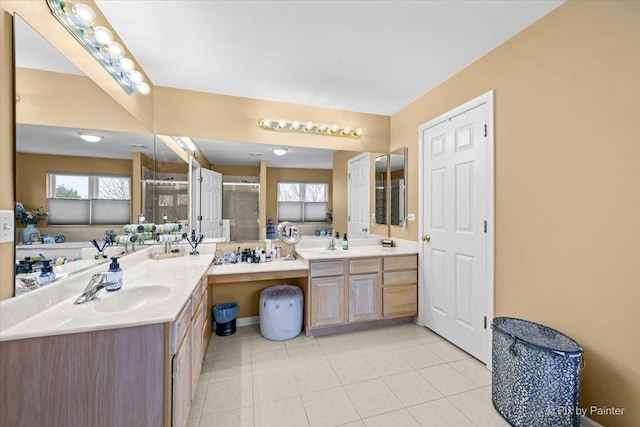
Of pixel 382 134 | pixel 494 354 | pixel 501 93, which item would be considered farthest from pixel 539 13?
pixel 494 354

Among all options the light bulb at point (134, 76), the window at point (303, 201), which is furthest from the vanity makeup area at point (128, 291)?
the window at point (303, 201)

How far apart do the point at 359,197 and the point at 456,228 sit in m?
1.23

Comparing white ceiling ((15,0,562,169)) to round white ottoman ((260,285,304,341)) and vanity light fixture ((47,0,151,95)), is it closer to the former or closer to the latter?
vanity light fixture ((47,0,151,95))

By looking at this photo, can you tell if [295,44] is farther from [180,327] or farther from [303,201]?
[180,327]

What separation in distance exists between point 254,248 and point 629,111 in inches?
113

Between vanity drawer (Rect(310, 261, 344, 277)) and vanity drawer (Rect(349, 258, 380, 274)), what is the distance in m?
0.12

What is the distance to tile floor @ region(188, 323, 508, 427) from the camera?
61.7 inches

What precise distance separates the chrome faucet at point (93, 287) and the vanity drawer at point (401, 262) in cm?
227

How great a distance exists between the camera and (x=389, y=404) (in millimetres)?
1673

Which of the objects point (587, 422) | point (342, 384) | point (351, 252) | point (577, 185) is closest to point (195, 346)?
point (342, 384)

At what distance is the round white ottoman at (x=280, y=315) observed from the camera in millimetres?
2447

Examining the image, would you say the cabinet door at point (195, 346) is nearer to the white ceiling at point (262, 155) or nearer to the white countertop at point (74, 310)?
the white countertop at point (74, 310)

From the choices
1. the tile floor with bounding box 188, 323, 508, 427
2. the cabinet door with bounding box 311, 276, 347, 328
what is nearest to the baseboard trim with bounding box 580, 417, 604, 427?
the tile floor with bounding box 188, 323, 508, 427

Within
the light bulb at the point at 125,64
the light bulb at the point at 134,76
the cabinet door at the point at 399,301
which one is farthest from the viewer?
the cabinet door at the point at 399,301
